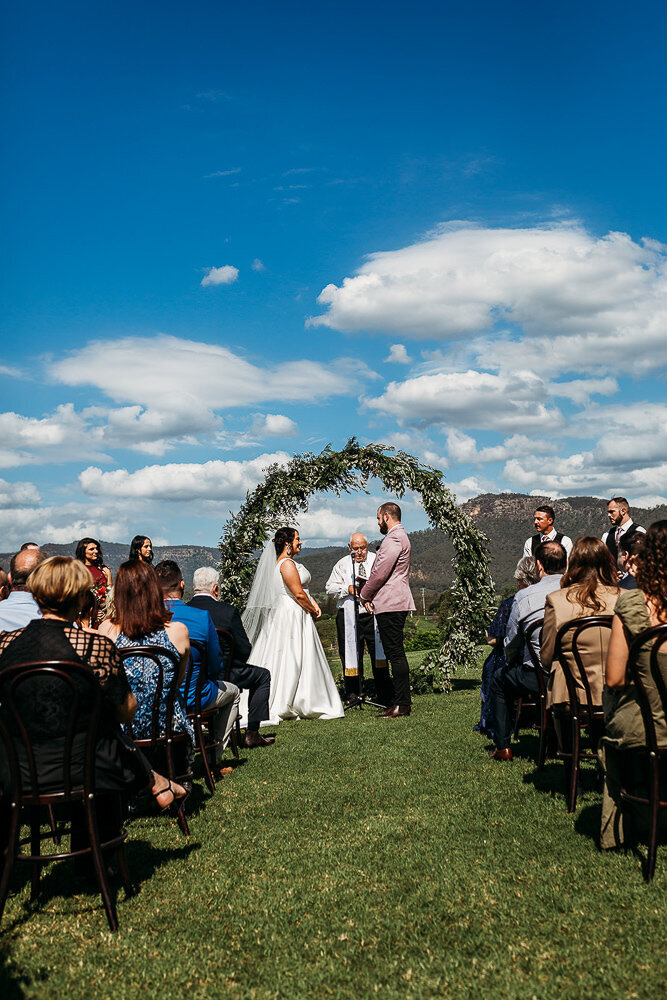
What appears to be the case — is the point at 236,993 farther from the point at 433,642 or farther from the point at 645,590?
the point at 433,642

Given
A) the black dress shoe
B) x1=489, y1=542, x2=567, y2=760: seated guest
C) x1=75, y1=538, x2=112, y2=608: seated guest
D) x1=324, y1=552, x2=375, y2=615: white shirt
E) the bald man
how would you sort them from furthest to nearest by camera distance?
x1=324, y1=552, x2=375, y2=615: white shirt < the bald man < x1=75, y1=538, x2=112, y2=608: seated guest < the black dress shoe < x1=489, y1=542, x2=567, y2=760: seated guest

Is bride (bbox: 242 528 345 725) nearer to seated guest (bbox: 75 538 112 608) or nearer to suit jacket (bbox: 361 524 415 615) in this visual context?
suit jacket (bbox: 361 524 415 615)

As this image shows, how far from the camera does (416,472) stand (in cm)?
1115

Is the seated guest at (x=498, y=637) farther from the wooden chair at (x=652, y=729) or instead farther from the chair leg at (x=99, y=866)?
the chair leg at (x=99, y=866)

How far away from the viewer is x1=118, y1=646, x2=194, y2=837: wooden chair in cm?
450

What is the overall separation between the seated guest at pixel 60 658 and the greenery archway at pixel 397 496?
723 centimetres

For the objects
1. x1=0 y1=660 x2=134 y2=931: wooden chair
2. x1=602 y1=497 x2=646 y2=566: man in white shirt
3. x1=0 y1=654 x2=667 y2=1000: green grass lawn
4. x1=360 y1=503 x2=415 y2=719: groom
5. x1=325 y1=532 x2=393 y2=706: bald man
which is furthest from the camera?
x1=325 y1=532 x2=393 y2=706: bald man

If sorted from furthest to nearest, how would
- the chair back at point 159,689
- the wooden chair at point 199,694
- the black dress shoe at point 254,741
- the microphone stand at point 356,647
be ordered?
the microphone stand at point 356,647
the black dress shoe at point 254,741
the wooden chair at point 199,694
the chair back at point 159,689

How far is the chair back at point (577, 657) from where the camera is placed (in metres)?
4.51

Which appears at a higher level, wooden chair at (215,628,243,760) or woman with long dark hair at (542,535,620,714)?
woman with long dark hair at (542,535,620,714)

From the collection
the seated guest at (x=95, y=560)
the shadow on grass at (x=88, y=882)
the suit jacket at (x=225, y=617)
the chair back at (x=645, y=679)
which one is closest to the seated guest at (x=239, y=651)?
the suit jacket at (x=225, y=617)

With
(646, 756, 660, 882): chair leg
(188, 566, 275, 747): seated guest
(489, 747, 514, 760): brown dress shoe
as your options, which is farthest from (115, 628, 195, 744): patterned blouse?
(489, 747, 514, 760): brown dress shoe

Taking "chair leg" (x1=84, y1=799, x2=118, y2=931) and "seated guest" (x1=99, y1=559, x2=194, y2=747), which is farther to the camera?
"seated guest" (x1=99, y1=559, x2=194, y2=747)

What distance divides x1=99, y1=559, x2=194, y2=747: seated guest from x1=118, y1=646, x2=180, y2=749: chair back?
0.02 m
